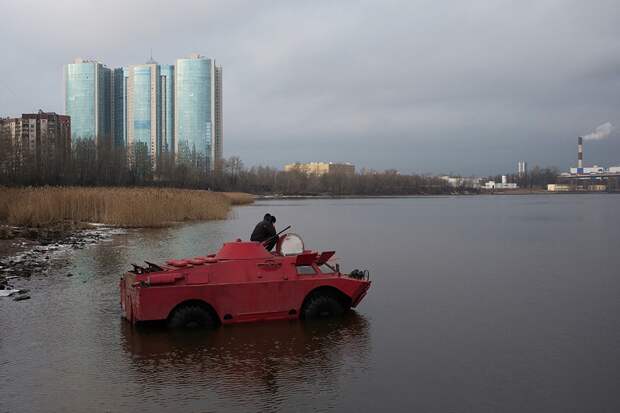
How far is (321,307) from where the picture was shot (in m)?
11.5

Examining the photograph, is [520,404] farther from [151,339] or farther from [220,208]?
[220,208]

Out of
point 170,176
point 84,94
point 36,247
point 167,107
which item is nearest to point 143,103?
point 167,107

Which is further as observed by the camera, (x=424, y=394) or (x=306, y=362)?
(x=306, y=362)

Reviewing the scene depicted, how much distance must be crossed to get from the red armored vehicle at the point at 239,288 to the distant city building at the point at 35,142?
49.9 metres

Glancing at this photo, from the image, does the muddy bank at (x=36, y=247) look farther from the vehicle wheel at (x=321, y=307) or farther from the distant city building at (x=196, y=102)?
the distant city building at (x=196, y=102)

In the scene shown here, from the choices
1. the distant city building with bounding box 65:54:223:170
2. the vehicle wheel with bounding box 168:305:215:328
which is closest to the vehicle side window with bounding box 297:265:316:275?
the vehicle wheel with bounding box 168:305:215:328

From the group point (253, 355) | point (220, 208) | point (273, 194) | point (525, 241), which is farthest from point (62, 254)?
point (273, 194)

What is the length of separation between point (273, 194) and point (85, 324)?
5284 inches

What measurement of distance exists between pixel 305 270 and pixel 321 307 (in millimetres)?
736

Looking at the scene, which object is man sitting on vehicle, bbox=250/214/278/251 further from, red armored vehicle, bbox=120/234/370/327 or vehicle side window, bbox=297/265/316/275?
vehicle side window, bbox=297/265/316/275

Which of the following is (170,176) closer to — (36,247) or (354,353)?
(36,247)

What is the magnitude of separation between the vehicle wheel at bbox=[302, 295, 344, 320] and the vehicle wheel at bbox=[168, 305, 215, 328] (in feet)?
5.82

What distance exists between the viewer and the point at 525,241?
28.7 meters

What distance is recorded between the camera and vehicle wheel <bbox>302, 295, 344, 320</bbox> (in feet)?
37.5
